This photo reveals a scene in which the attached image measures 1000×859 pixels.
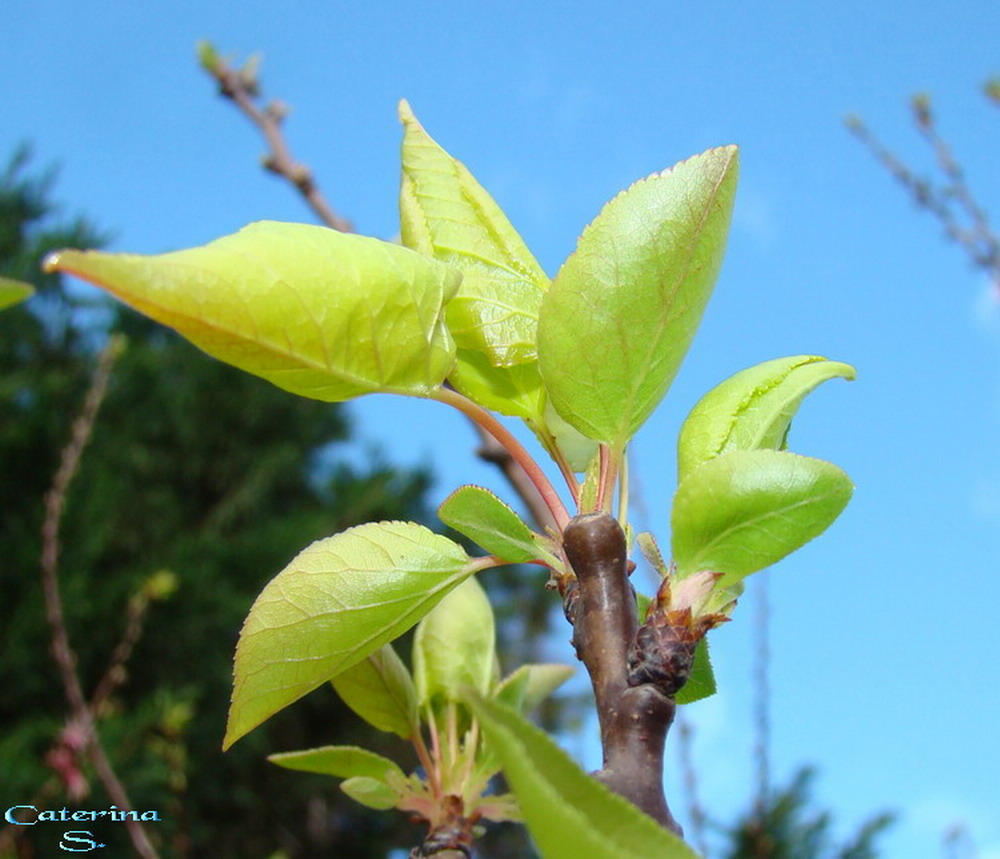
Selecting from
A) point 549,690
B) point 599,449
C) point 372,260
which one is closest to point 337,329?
point 372,260

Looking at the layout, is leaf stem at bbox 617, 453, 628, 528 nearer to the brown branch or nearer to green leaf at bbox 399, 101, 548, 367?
green leaf at bbox 399, 101, 548, 367

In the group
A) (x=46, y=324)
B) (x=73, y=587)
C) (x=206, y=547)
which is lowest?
(x=73, y=587)

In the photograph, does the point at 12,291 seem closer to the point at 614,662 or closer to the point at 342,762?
the point at 614,662

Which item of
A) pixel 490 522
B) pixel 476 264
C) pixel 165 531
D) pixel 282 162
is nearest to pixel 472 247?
pixel 476 264

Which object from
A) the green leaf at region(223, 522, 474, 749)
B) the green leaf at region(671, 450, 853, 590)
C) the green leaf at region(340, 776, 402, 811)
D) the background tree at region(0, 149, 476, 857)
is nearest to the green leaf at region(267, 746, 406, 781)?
the green leaf at region(340, 776, 402, 811)

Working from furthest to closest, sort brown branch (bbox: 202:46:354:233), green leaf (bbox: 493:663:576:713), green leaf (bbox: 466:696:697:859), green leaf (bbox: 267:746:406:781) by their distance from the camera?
brown branch (bbox: 202:46:354:233) < green leaf (bbox: 493:663:576:713) < green leaf (bbox: 267:746:406:781) < green leaf (bbox: 466:696:697:859)

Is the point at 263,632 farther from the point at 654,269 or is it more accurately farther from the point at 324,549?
the point at 654,269
